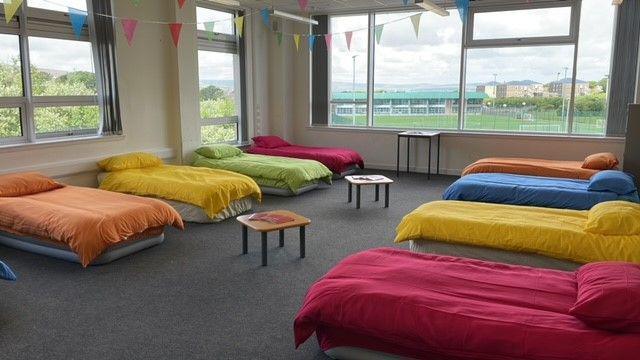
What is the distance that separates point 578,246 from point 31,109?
17.1 feet

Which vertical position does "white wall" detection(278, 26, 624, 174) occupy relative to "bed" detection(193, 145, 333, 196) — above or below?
above

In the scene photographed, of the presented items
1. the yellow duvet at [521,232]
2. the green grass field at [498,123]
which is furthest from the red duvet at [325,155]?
the yellow duvet at [521,232]

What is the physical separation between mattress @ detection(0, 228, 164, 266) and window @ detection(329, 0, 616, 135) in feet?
16.6

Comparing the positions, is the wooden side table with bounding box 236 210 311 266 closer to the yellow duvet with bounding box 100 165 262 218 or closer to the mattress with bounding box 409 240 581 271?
the mattress with bounding box 409 240 581 271

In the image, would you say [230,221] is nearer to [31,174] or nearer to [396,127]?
[31,174]

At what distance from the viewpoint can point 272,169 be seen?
634 cm

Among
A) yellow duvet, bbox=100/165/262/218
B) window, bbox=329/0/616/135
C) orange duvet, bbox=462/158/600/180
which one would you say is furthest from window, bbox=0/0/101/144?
orange duvet, bbox=462/158/600/180

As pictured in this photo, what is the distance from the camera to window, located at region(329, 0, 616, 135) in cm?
682

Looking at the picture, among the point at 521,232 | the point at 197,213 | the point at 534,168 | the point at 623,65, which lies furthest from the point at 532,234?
the point at 623,65

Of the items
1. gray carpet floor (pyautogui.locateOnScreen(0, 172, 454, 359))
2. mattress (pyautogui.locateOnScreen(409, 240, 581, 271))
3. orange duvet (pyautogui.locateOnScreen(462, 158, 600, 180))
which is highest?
orange duvet (pyautogui.locateOnScreen(462, 158, 600, 180))

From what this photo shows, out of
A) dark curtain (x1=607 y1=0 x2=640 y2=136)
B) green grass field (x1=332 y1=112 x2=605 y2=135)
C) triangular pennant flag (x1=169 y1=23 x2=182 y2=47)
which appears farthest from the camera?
green grass field (x1=332 y1=112 x2=605 y2=135)

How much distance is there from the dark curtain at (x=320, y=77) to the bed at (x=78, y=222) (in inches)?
187

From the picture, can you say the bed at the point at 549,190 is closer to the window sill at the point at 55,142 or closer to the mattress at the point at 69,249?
the mattress at the point at 69,249

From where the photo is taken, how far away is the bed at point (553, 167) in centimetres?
566
